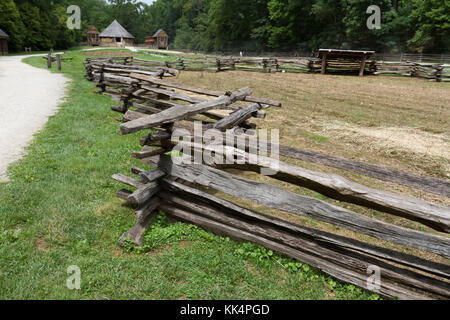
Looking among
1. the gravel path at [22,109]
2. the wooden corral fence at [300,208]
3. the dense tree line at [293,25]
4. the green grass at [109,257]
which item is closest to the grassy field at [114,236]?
the green grass at [109,257]

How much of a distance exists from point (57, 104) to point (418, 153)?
10782mm

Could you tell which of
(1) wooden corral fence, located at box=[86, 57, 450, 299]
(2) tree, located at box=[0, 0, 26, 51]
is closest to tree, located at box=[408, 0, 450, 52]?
(1) wooden corral fence, located at box=[86, 57, 450, 299]

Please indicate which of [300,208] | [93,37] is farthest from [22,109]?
[93,37]

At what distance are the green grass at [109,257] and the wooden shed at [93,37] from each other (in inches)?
2849

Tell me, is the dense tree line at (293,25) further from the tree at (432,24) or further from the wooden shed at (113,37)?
the wooden shed at (113,37)

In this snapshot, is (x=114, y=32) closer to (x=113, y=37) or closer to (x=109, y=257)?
(x=113, y=37)

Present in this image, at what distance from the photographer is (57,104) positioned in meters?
9.53

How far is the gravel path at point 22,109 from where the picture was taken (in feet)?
18.8

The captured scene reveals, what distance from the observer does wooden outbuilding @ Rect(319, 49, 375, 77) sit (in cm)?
2061

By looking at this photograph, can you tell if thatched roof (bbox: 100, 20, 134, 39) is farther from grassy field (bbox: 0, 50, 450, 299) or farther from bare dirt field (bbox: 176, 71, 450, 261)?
grassy field (bbox: 0, 50, 450, 299)

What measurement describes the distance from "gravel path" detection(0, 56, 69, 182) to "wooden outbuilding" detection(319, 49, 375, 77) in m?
18.2

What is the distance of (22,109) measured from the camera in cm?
871

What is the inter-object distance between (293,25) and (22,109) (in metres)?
46.8

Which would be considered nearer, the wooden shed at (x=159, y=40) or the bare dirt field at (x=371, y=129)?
the bare dirt field at (x=371, y=129)
